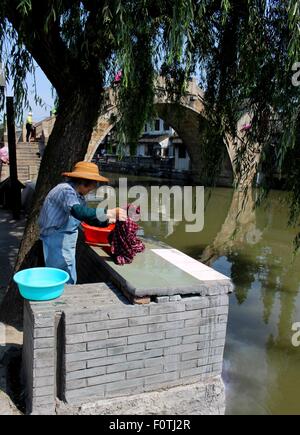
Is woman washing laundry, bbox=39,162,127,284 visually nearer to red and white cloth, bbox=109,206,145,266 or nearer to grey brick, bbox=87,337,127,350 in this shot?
red and white cloth, bbox=109,206,145,266

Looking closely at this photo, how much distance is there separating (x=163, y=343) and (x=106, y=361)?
1.39 ft

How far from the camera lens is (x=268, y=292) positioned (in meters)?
6.60

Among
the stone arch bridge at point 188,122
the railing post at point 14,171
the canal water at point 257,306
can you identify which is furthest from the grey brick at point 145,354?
the railing post at point 14,171

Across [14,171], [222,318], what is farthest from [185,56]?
[14,171]

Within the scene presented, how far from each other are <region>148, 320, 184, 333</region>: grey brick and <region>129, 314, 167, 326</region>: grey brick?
0.03m

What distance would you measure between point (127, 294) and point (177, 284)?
370 millimetres

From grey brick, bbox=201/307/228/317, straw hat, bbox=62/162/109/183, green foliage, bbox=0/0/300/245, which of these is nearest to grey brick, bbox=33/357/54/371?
grey brick, bbox=201/307/228/317

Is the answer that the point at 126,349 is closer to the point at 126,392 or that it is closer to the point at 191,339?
the point at 126,392

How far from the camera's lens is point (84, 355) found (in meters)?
2.58

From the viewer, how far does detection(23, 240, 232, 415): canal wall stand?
2.53m

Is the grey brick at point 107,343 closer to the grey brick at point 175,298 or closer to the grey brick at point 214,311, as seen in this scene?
the grey brick at point 175,298

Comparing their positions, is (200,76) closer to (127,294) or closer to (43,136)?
(127,294)

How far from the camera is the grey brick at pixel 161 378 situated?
2.82 m
